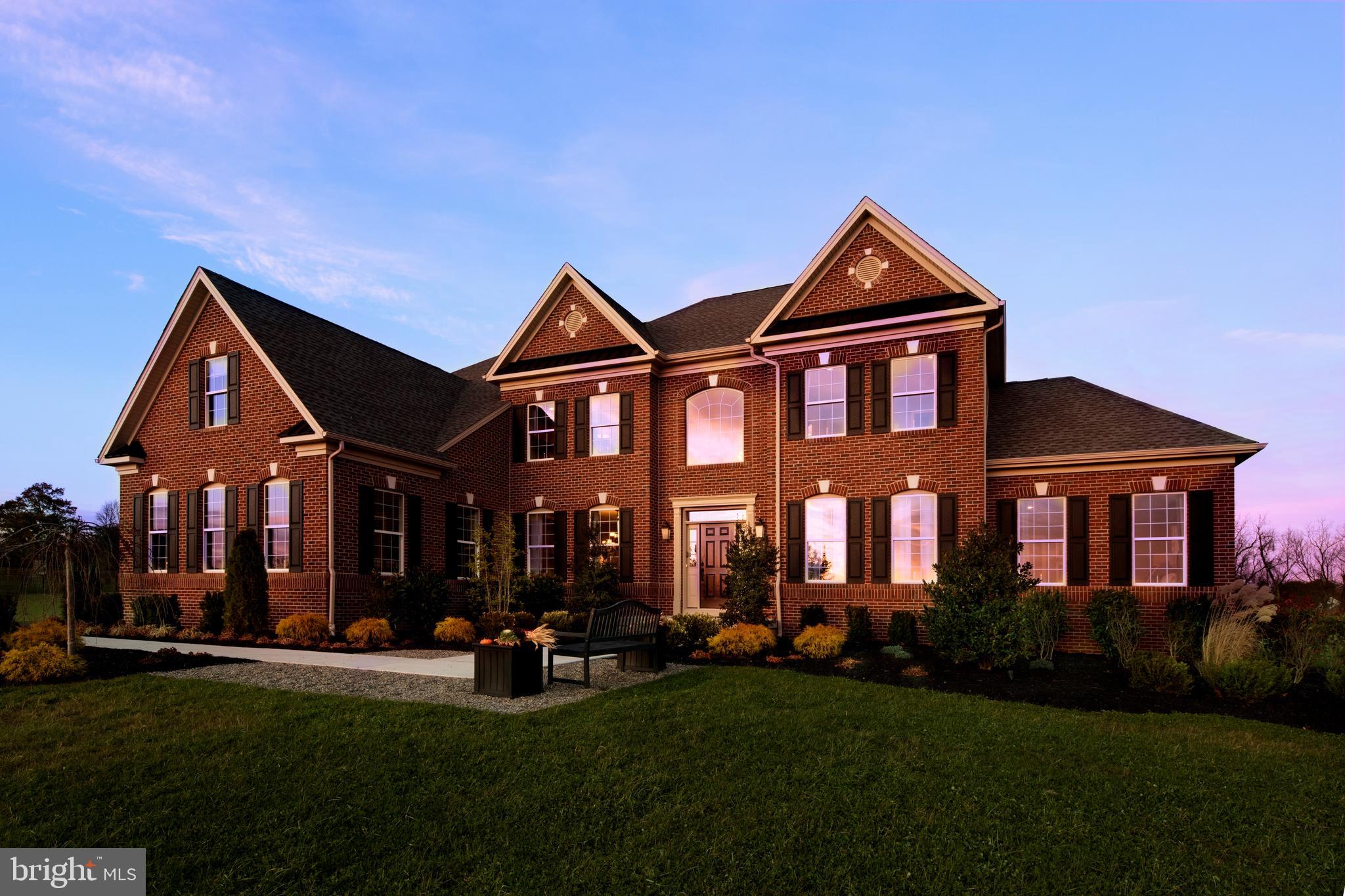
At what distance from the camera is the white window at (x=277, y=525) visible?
17.8 metres

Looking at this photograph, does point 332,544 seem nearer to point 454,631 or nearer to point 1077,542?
point 454,631

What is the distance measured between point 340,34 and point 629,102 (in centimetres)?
480

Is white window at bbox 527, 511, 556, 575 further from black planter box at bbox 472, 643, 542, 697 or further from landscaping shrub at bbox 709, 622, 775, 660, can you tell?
black planter box at bbox 472, 643, 542, 697

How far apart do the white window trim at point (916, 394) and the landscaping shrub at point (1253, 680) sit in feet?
23.9

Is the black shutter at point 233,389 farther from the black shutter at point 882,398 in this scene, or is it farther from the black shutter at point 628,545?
the black shutter at point 882,398

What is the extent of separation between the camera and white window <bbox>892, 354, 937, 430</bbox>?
17.2 m

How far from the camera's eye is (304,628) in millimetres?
16016

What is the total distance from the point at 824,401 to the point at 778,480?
2.11 m

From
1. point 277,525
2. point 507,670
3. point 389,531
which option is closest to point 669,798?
point 507,670

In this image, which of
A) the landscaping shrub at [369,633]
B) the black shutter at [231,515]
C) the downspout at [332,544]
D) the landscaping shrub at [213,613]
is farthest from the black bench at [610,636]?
the black shutter at [231,515]

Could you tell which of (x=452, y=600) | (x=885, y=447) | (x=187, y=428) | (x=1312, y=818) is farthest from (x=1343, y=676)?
(x=187, y=428)

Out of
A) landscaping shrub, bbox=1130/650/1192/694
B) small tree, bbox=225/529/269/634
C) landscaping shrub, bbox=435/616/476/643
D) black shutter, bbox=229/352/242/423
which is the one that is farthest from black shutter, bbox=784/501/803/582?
black shutter, bbox=229/352/242/423

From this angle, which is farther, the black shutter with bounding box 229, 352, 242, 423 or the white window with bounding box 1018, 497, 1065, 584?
the black shutter with bounding box 229, 352, 242, 423

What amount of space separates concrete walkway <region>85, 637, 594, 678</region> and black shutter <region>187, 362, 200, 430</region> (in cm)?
561
